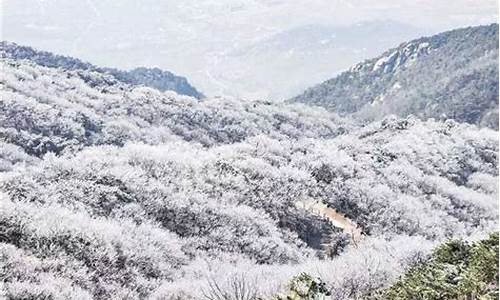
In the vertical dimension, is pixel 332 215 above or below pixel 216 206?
below

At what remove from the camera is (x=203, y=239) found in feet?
79.9

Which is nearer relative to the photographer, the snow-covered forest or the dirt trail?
the snow-covered forest

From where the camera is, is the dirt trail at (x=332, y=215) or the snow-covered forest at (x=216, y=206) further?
the dirt trail at (x=332, y=215)

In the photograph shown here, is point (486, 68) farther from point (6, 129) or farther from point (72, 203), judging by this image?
point (72, 203)

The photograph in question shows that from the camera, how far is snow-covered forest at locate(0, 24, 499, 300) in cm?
1706

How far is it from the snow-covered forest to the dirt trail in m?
0.30

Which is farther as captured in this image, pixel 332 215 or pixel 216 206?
pixel 332 215

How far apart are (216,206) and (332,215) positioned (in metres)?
7.47

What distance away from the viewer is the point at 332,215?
3297 centimetres

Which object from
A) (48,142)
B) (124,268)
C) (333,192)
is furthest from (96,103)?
(124,268)

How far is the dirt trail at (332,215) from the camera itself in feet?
102

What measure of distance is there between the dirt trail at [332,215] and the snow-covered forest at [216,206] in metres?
0.30

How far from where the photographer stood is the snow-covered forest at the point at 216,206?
1706 centimetres

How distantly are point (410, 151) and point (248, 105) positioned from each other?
5394 centimetres
